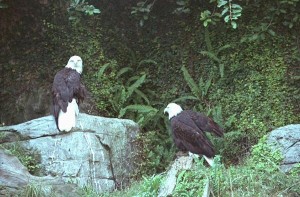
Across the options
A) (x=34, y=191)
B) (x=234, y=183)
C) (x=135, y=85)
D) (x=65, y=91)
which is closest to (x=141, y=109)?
(x=135, y=85)

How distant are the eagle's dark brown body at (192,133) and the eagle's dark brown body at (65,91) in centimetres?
184

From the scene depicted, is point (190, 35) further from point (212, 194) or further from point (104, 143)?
point (212, 194)

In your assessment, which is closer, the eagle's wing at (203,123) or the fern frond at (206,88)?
the eagle's wing at (203,123)

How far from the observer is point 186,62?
13891mm

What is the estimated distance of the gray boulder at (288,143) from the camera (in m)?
8.99

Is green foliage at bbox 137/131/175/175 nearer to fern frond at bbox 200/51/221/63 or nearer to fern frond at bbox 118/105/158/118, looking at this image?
fern frond at bbox 118/105/158/118

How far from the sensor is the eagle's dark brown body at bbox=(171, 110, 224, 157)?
397 inches

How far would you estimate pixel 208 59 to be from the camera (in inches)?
536

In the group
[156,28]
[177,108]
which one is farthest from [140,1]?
[177,108]

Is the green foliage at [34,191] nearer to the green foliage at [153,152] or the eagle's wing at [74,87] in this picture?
the eagle's wing at [74,87]

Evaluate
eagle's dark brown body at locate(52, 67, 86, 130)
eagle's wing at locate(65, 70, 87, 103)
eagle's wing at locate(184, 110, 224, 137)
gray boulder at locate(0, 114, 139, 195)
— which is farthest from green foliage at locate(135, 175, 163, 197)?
eagle's wing at locate(65, 70, 87, 103)

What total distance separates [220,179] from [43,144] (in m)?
3.84

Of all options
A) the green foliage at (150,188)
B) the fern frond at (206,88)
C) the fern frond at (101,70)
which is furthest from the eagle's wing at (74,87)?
the fern frond at (206,88)

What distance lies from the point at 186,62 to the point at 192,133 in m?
4.08
